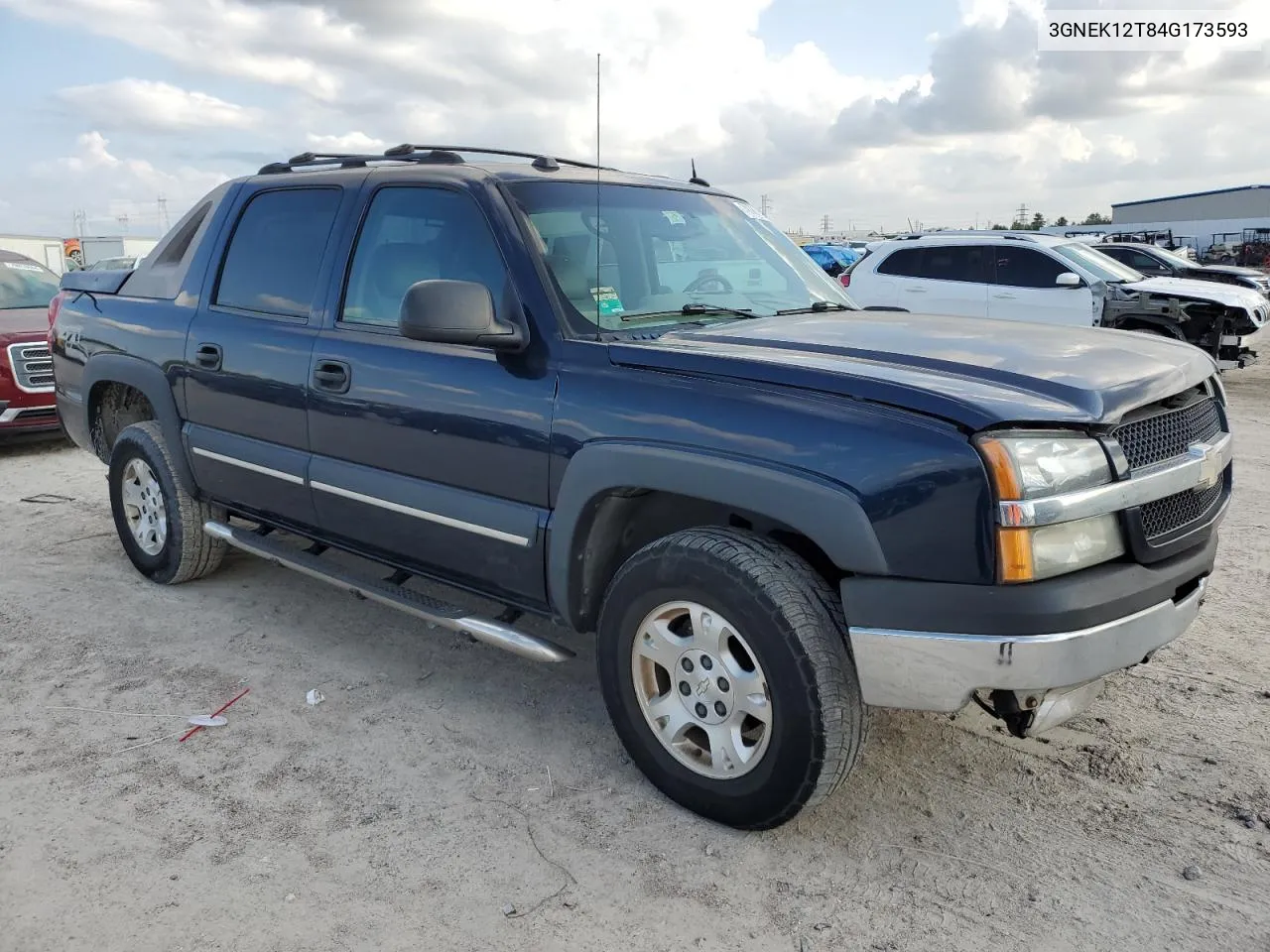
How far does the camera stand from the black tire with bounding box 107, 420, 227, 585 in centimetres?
482

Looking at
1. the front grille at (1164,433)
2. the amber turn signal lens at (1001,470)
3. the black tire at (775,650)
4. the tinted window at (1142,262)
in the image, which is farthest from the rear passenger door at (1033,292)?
the amber turn signal lens at (1001,470)

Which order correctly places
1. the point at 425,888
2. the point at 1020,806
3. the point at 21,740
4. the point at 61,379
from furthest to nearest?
1. the point at 61,379
2. the point at 21,740
3. the point at 1020,806
4. the point at 425,888

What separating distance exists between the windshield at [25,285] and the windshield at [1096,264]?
10.6 metres

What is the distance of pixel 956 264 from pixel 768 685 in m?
10.1

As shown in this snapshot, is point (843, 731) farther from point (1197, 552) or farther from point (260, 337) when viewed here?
point (260, 337)

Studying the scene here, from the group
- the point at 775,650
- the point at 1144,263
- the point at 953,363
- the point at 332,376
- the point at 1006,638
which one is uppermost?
the point at 1144,263

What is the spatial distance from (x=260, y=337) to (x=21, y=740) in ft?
5.63

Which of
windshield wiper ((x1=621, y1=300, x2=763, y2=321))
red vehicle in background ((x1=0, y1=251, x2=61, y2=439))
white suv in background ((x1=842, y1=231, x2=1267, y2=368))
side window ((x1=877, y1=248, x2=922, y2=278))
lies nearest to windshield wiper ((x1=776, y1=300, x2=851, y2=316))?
windshield wiper ((x1=621, y1=300, x2=763, y2=321))

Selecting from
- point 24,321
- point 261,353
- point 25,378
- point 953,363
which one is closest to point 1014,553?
point 953,363

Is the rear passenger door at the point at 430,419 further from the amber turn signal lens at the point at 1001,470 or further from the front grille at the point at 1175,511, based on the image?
the front grille at the point at 1175,511

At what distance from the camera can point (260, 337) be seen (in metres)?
4.15

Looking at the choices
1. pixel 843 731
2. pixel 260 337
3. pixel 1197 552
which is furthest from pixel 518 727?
pixel 1197 552

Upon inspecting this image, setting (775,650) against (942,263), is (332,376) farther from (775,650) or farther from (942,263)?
(942,263)

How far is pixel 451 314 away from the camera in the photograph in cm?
304
